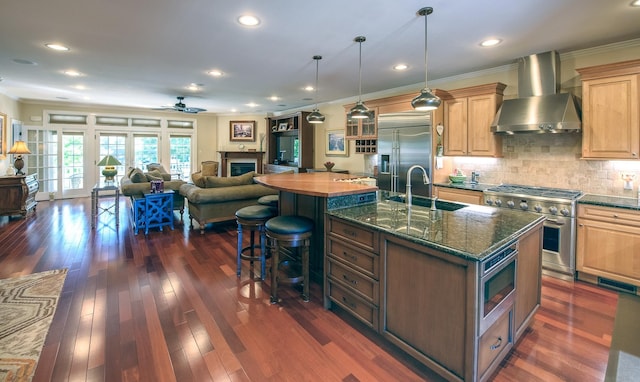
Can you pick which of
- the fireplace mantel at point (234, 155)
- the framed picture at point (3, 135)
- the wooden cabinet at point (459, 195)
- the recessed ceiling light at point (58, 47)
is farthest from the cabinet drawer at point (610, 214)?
the framed picture at point (3, 135)

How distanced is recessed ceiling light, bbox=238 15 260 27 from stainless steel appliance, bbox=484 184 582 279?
3.45m

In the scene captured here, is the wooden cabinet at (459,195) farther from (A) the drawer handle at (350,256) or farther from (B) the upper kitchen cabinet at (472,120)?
(A) the drawer handle at (350,256)

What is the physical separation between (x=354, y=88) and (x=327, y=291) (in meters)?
4.38

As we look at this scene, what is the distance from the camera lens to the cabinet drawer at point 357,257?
2215 millimetres

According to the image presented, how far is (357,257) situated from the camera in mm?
2365

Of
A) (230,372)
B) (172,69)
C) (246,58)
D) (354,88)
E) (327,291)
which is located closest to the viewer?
(230,372)

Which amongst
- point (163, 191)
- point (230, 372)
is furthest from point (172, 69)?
point (230, 372)

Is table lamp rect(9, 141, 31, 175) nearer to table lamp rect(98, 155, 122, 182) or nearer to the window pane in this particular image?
table lamp rect(98, 155, 122, 182)

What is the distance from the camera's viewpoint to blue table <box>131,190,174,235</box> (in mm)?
5234

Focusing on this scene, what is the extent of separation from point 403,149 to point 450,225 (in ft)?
10.2

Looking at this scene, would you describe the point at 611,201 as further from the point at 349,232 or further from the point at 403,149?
the point at 349,232

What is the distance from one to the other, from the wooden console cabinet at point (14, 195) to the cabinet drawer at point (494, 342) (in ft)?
25.7

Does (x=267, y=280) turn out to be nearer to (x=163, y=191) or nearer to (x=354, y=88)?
(x=163, y=191)

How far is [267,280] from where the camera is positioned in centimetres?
338
